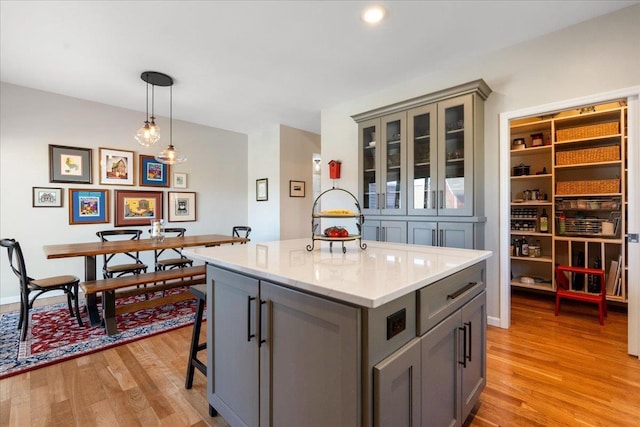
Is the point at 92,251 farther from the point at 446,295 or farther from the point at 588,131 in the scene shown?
the point at 588,131

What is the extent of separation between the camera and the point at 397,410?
1027 mm

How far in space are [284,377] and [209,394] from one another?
2.46 ft

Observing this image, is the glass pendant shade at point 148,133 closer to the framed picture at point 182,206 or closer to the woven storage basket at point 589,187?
the framed picture at point 182,206

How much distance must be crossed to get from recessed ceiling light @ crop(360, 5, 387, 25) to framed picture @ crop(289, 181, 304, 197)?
11.1ft

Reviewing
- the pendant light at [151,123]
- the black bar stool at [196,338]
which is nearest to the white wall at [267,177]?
the pendant light at [151,123]

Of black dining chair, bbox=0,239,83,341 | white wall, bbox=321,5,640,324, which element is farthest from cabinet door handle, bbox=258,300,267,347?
black dining chair, bbox=0,239,83,341

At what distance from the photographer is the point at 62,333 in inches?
109

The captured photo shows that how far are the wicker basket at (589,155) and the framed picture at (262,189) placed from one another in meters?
4.35

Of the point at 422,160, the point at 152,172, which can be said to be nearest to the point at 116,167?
the point at 152,172

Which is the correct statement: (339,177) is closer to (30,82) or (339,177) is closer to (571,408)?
(571,408)

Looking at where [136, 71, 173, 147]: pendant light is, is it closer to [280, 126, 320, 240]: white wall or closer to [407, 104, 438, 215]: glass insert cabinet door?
[280, 126, 320, 240]: white wall

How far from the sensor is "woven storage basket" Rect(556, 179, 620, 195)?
3270 millimetres

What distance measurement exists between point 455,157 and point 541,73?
100 centimetres

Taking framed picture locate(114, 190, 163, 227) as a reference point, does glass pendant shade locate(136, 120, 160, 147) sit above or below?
above
